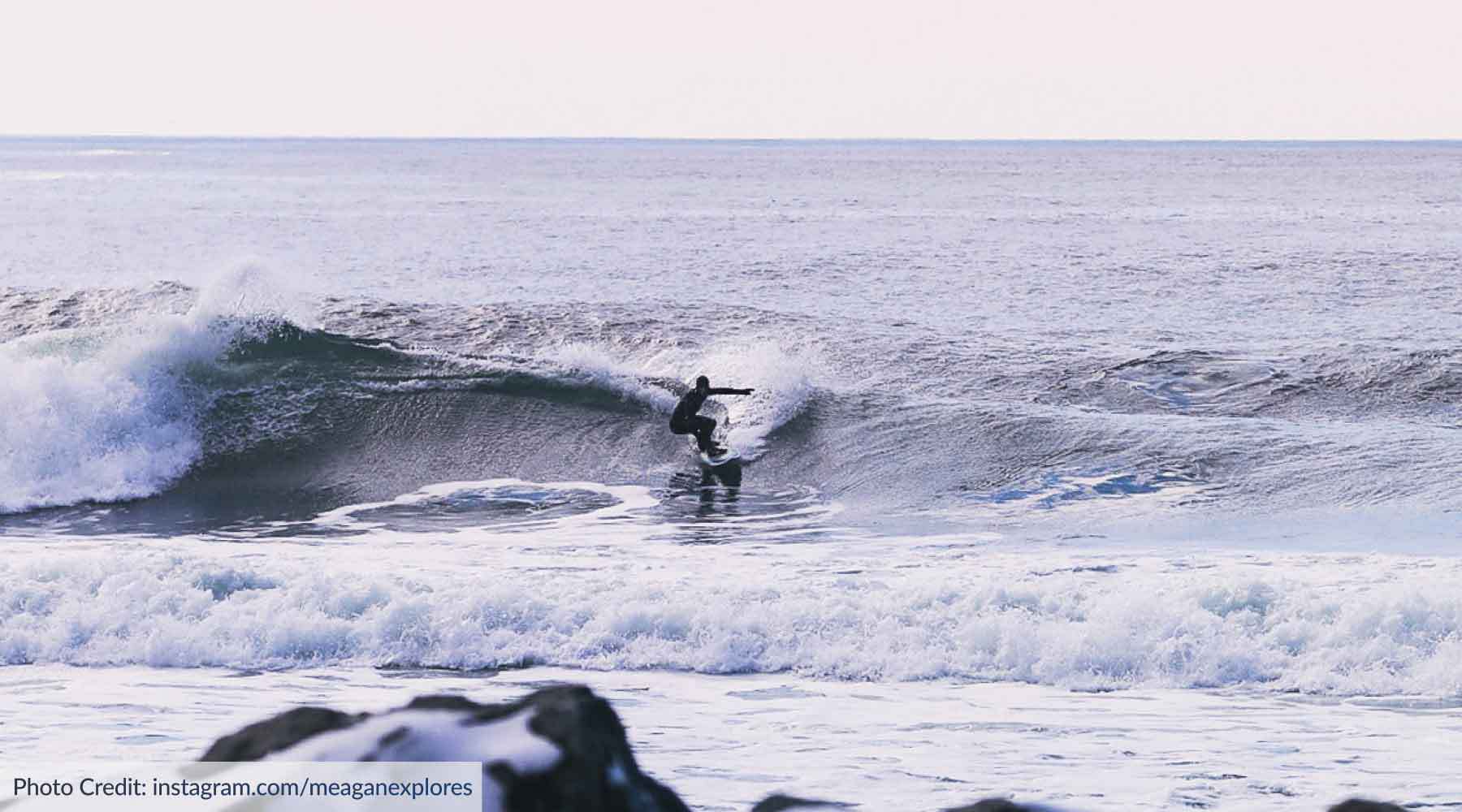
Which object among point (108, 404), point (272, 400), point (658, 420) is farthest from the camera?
point (272, 400)

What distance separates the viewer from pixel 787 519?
14297 millimetres

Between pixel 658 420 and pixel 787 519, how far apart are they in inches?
174

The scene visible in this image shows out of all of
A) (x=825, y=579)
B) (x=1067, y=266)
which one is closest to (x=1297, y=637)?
(x=825, y=579)

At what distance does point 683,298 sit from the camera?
29250 mm

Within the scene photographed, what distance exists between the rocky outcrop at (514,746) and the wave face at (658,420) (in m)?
10.9

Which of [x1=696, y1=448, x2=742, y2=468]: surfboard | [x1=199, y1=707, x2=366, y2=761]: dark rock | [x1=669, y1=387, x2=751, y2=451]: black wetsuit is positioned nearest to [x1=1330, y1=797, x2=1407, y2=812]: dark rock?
[x1=199, y1=707, x2=366, y2=761]: dark rock

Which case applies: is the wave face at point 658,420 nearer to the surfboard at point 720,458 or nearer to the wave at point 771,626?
the surfboard at point 720,458

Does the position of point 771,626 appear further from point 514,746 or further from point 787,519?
point 514,746

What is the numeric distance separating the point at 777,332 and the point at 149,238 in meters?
29.5

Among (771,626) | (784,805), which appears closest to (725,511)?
(771,626)

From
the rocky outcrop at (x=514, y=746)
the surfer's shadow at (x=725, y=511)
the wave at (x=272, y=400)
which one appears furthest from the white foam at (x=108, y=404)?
the rocky outcrop at (x=514, y=746)

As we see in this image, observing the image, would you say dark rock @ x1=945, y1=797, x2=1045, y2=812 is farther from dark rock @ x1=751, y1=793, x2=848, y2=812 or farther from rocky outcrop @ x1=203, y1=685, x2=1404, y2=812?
dark rock @ x1=751, y1=793, x2=848, y2=812

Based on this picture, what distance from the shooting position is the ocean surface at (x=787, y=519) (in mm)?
7910

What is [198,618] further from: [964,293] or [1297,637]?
[964,293]
